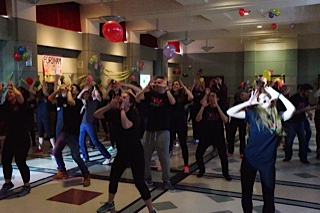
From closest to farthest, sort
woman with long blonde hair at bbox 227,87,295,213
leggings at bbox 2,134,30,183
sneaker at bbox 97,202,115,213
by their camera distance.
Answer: woman with long blonde hair at bbox 227,87,295,213 → sneaker at bbox 97,202,115,213 → leggings at bbox 2,134,30,183

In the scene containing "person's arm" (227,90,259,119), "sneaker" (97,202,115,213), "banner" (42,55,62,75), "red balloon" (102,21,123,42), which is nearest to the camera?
"person's arm" (227,90,259,119)

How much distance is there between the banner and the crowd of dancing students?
353cm

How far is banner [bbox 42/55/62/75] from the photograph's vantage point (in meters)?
10.3

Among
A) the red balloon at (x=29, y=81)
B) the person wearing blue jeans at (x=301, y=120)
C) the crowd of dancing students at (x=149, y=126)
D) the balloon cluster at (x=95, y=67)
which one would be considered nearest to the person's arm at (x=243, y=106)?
the crowd of dancing students at (x=149, y=126)

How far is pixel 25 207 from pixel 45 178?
1.21 metres

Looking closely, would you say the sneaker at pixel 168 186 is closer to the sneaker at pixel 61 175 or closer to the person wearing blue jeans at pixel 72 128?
the person wearing blue jeans at pixel 72 128

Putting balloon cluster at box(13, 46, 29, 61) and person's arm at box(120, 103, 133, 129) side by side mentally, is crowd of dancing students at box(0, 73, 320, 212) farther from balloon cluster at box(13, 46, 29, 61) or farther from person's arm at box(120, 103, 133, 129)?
balloon cluster at box(13, 46, 29, 61)

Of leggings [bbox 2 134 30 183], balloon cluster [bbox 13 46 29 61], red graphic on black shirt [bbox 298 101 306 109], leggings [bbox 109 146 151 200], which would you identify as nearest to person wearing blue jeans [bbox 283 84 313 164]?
red graphic on black shirt [bbox 298 101 306 109]

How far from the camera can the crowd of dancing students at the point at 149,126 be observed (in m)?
2.91

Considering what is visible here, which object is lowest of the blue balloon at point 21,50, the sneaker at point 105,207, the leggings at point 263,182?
the sneaker at point 105,207

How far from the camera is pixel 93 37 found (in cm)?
1199

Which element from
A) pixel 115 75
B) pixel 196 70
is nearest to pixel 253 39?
pixel 196 70

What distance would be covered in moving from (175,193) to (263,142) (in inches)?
72.0

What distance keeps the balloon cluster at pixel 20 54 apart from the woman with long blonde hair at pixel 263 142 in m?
7.35
